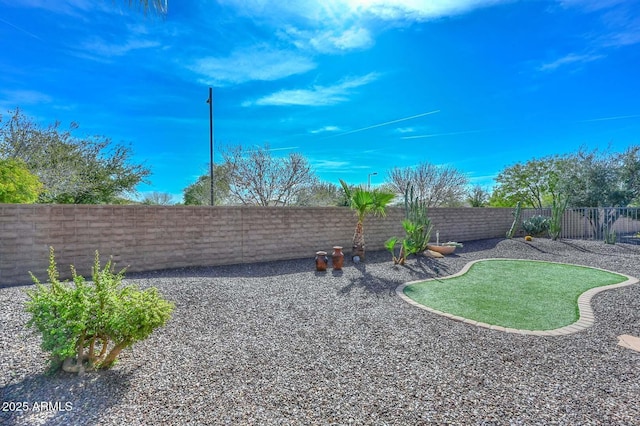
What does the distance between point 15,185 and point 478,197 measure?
28164mm

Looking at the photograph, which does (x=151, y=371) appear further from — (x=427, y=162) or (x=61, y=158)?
(x=427, y=162)

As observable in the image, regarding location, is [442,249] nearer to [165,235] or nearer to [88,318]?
[165,235]

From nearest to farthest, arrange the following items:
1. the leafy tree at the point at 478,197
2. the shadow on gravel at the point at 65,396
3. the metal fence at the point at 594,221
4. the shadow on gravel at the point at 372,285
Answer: the shadow on gravel at the point at 65,396, the shadow on gravel at the point at 372,285, the metal fence at the point at 594,221, the leafy tree at the point at 478,197

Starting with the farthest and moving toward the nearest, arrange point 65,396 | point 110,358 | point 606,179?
point 606,179 < point 110,358 < point 65,396

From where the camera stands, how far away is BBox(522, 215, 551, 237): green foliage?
13.9m

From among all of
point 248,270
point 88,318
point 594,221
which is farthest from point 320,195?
point 88,318

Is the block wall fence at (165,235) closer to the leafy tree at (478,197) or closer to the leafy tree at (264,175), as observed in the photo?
the leafy tree at (264,175)

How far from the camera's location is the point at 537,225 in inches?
548

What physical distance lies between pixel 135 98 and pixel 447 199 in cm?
2179

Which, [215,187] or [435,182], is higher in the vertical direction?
[435,182]

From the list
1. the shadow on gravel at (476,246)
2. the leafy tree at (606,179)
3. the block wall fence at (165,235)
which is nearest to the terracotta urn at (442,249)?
the shadow on gravel at (476,246)

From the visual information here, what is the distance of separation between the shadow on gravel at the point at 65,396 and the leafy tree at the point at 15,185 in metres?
5.55

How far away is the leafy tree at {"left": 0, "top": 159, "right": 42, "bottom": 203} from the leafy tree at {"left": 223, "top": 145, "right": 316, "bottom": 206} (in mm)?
10225

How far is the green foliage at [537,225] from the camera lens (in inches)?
546
